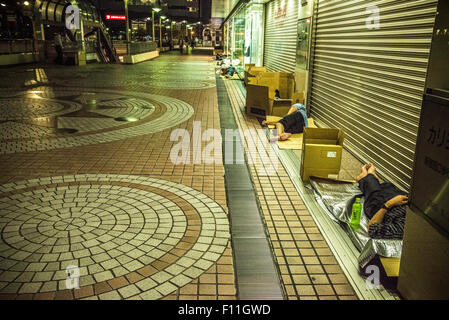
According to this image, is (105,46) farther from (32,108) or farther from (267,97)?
(267,97)

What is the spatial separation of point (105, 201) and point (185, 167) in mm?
1653

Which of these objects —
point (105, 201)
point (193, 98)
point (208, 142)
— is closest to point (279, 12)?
point (193, 98)

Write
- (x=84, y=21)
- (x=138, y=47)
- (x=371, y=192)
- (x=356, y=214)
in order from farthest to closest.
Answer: (x=138, y=47)
(x=84, y=21)
(x=371, y=192)
(x=356, y=214)

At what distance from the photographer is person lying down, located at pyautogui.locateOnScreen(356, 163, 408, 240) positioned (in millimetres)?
3688

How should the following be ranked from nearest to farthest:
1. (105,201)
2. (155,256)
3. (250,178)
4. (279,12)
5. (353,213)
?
(155,256) < (353,213) < (105,201) < (250,178) < (279,12)

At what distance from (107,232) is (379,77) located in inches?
187

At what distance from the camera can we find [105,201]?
16.0 ft

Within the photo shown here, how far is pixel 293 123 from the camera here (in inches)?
308

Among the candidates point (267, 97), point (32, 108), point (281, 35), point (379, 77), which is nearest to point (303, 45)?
point (267, 97)

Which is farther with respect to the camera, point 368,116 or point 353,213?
point 368,116

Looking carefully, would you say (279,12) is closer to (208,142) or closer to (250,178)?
(208,142)

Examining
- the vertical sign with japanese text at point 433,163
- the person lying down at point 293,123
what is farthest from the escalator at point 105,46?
the vertical sign with japanese text at point 433,163

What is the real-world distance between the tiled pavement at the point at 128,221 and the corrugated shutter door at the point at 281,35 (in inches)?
208
